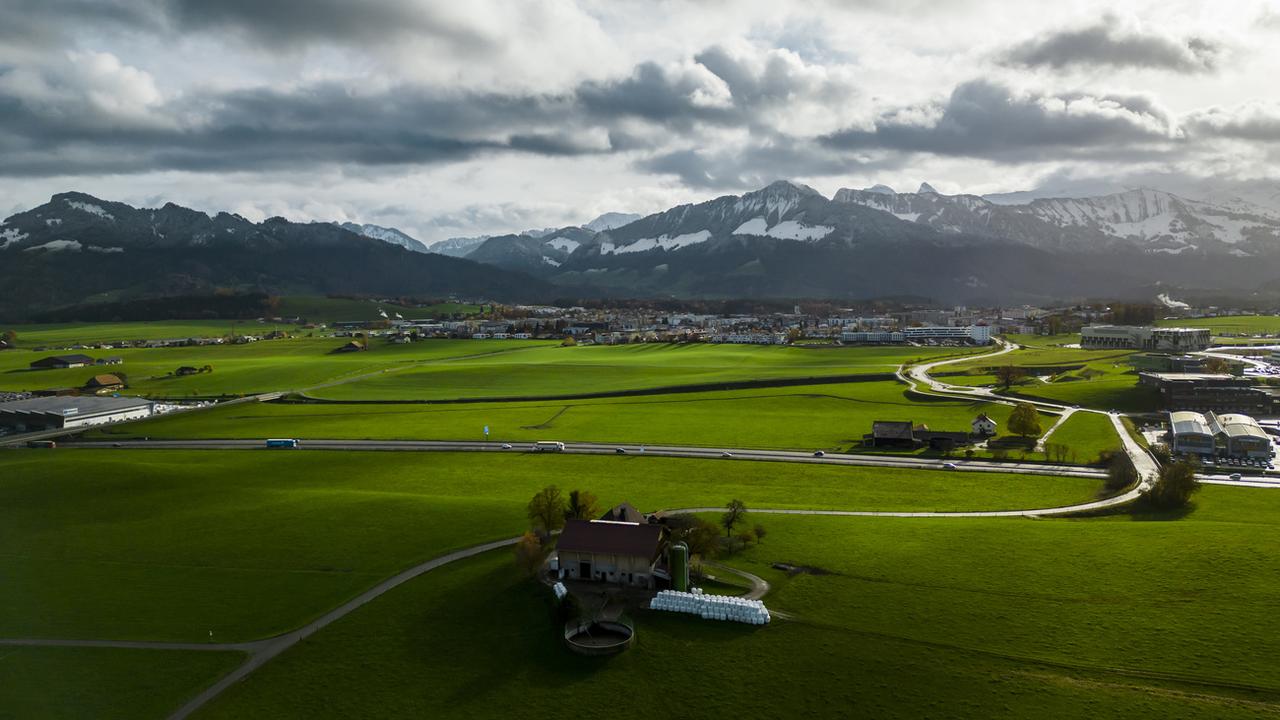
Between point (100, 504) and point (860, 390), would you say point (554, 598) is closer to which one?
point (100, 504)

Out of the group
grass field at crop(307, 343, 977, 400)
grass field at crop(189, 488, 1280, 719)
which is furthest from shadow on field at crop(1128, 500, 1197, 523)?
grass field at crop(307, 343, 977, 400)

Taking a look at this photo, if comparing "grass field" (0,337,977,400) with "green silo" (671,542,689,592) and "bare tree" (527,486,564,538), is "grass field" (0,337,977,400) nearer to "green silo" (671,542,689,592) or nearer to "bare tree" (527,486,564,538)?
"bare tree" (527,486,564,538)

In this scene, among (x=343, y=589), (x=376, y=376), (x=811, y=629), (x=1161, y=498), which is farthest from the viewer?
(x=376, y=376)

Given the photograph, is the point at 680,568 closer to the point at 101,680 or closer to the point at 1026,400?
the point at 101,680

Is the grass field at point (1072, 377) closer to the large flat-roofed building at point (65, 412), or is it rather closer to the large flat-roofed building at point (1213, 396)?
the large flat-roofed building at point (1213, 396)

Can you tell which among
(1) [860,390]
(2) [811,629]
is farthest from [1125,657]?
(1) [860,390]

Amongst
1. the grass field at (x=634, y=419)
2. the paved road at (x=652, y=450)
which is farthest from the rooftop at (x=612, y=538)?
the grass field at (x=634, y=419)
